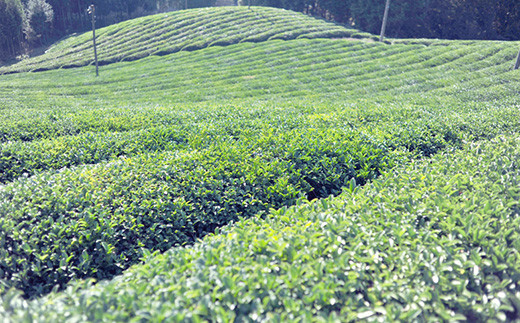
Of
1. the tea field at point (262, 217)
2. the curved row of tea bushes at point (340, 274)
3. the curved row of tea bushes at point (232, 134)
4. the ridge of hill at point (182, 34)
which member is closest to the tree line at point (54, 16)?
the ridge of hill at point (182, 34)

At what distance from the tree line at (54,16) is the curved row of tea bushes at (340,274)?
6417cm

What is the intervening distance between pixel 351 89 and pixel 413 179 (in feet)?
68.4

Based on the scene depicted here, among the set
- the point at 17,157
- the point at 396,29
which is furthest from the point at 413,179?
the point at 396,29

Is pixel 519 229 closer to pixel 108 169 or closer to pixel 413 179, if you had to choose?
pixel 413 179

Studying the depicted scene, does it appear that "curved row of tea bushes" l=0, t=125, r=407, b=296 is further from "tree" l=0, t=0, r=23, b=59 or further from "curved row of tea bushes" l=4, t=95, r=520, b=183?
"tree" l=0, t=0, r=23, b=59

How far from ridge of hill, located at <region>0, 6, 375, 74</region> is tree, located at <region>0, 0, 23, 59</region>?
9039 mm

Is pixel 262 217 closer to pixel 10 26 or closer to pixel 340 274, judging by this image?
pixel 340 274

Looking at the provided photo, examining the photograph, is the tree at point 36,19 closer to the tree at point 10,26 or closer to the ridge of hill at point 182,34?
the tree at point 10,26

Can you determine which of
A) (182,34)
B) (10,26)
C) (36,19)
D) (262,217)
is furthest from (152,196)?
(36,19)

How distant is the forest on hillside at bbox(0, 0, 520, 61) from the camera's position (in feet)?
143

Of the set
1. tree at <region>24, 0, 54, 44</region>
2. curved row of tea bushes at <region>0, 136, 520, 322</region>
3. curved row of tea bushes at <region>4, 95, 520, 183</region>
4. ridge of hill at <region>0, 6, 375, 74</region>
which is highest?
tree at <region>24, 0, 54, 44</region>

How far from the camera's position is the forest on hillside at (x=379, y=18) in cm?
Answer: 4344

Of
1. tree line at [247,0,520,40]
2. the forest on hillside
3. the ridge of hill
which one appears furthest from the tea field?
the forest on hillside

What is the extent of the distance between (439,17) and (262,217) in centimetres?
5489
